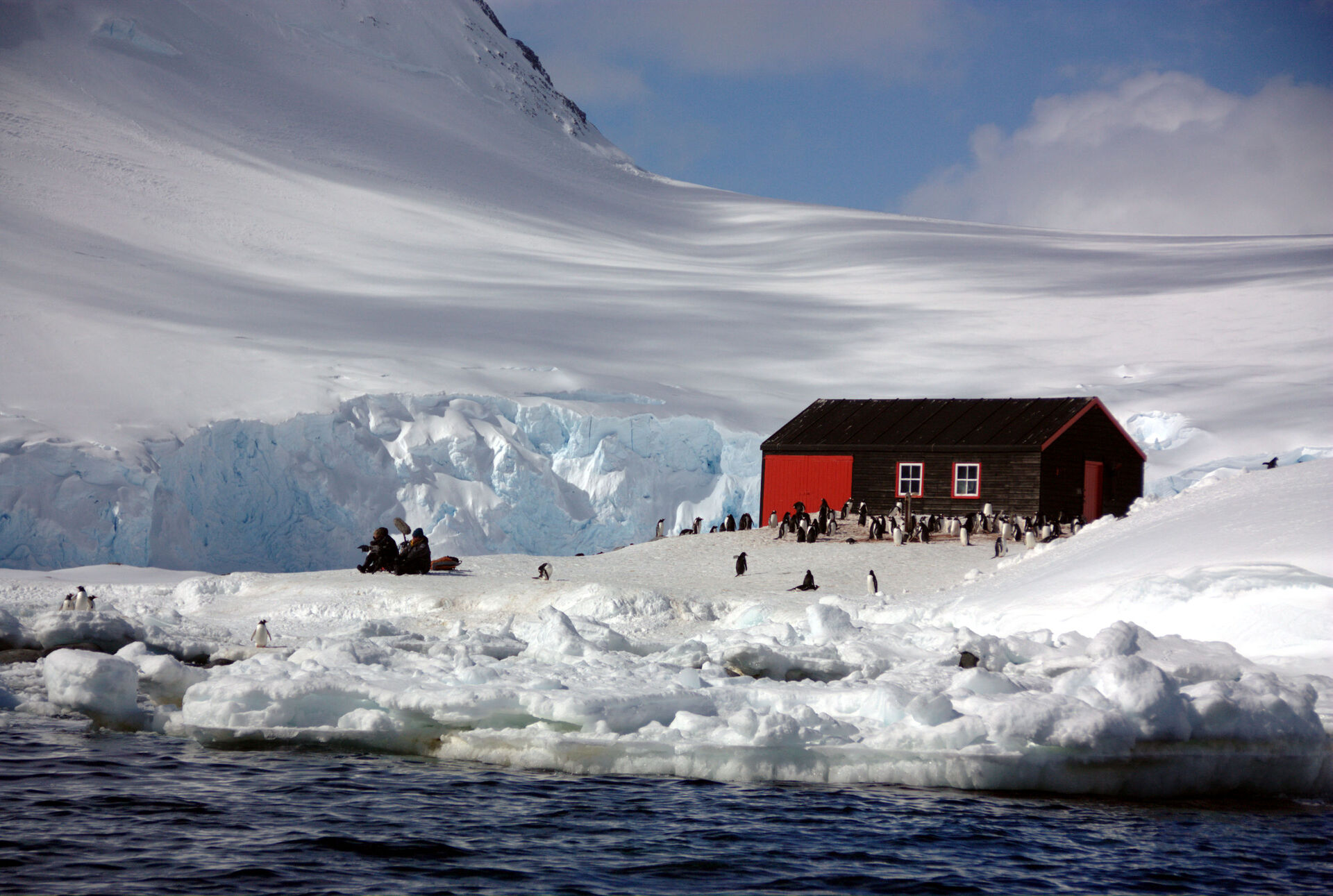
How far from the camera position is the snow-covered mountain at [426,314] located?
2489 cm

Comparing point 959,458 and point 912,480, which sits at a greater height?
point 959,458

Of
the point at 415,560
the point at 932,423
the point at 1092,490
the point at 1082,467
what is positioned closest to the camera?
the point at 415,560

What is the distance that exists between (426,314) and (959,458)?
21.5 metres

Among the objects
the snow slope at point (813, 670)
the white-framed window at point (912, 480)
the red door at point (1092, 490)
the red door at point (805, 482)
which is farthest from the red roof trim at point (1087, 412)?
the snow slope at point (813, 670)

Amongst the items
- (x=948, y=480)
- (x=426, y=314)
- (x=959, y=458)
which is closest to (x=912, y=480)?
(x=948, y=480)

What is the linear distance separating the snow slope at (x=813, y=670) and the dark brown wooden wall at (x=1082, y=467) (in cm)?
743

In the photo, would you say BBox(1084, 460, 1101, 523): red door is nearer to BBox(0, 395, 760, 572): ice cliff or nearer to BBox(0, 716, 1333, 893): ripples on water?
BBox(0, 395, 760, 572): ice cliff

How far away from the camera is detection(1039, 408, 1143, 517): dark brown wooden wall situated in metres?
25.5

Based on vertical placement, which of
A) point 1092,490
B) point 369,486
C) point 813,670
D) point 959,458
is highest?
point 959,458

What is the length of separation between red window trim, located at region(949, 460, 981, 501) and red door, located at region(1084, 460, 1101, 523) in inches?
102

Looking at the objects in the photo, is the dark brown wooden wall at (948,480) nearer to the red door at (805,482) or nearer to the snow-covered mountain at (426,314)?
the red door at (805,482)

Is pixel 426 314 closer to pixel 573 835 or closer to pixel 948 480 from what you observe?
pixel 948 480

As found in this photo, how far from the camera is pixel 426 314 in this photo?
1633 inches

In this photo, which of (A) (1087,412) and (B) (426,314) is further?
(B) (426,314)
